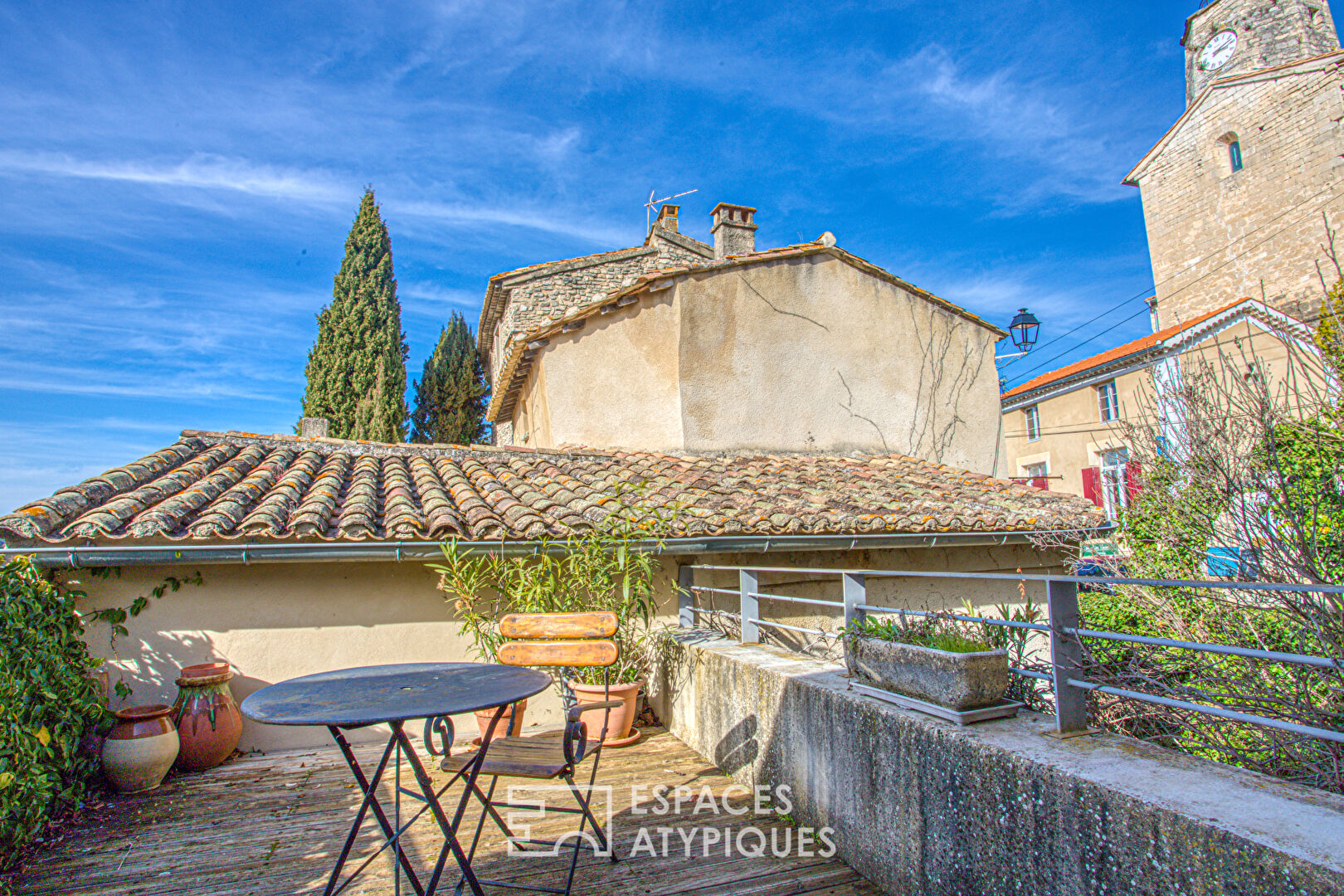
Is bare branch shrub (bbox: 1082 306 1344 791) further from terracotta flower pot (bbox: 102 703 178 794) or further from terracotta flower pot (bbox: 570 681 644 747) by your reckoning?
terracotta flower pot (bbox: 102 703 178 794)

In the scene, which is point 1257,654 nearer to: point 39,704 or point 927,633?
point 927,633

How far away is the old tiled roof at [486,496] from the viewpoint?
5.17m

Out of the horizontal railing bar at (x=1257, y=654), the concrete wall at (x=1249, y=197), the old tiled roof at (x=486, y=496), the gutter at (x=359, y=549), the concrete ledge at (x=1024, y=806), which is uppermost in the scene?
the concrete wall at (x=1249, y=197)

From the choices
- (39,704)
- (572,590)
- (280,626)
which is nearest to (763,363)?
(572,590)

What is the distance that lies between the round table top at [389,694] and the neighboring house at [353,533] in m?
2.12

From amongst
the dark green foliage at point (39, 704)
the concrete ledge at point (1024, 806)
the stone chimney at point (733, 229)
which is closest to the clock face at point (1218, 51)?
the stone chimney at point (733, 229)

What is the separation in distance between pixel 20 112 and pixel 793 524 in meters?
8.36

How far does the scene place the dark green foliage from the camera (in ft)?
11.5

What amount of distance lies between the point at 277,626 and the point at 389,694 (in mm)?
3288

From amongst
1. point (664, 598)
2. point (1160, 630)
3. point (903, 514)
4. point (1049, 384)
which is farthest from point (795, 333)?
point (1049, 384)

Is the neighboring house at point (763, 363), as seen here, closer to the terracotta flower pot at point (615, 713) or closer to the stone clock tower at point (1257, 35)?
the terracotta flower pot at point (615, 713)

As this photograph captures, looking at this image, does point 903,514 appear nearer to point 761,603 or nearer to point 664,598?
point 761,603

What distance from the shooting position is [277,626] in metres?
5.51

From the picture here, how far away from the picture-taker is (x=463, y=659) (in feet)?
19.4
